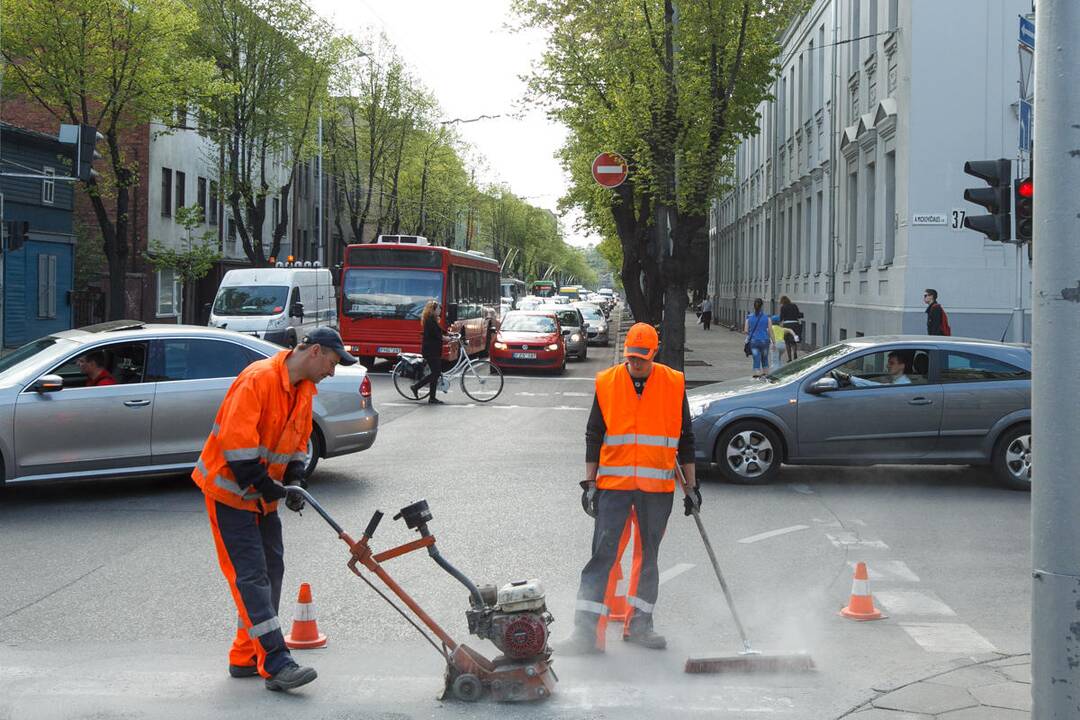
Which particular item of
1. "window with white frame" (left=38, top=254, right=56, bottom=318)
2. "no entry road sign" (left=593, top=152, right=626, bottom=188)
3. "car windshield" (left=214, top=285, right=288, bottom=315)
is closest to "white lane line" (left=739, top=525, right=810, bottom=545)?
"no entry road sign" (left=593, top=152, right=626, bottom=188)

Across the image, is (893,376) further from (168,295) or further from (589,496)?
(168,295)

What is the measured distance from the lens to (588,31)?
31.1m

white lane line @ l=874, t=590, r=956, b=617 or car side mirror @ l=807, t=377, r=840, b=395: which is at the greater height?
car side mirror @ l=807, t=377, r=840, b=395

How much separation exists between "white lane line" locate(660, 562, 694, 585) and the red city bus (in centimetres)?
2002

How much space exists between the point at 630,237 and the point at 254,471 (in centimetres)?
3262

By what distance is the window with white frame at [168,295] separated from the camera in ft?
149

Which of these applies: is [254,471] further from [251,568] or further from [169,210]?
[169,210]

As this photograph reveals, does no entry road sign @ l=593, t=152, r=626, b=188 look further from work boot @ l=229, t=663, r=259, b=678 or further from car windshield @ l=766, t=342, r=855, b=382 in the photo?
work boot @ l=229, t=663, r=259, b=678

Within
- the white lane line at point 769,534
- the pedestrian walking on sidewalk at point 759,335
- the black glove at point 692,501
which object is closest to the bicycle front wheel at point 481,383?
the pedestrian walking on sidewalk at point 759,335

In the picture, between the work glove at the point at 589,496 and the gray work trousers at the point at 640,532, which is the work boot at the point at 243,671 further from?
the work glove at the point at 589,496

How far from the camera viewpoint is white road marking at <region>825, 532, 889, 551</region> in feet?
30.4

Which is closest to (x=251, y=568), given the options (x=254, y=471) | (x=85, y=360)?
(x=254, y=471)

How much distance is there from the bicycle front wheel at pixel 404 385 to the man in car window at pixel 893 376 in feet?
33.8

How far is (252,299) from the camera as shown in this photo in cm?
3091
